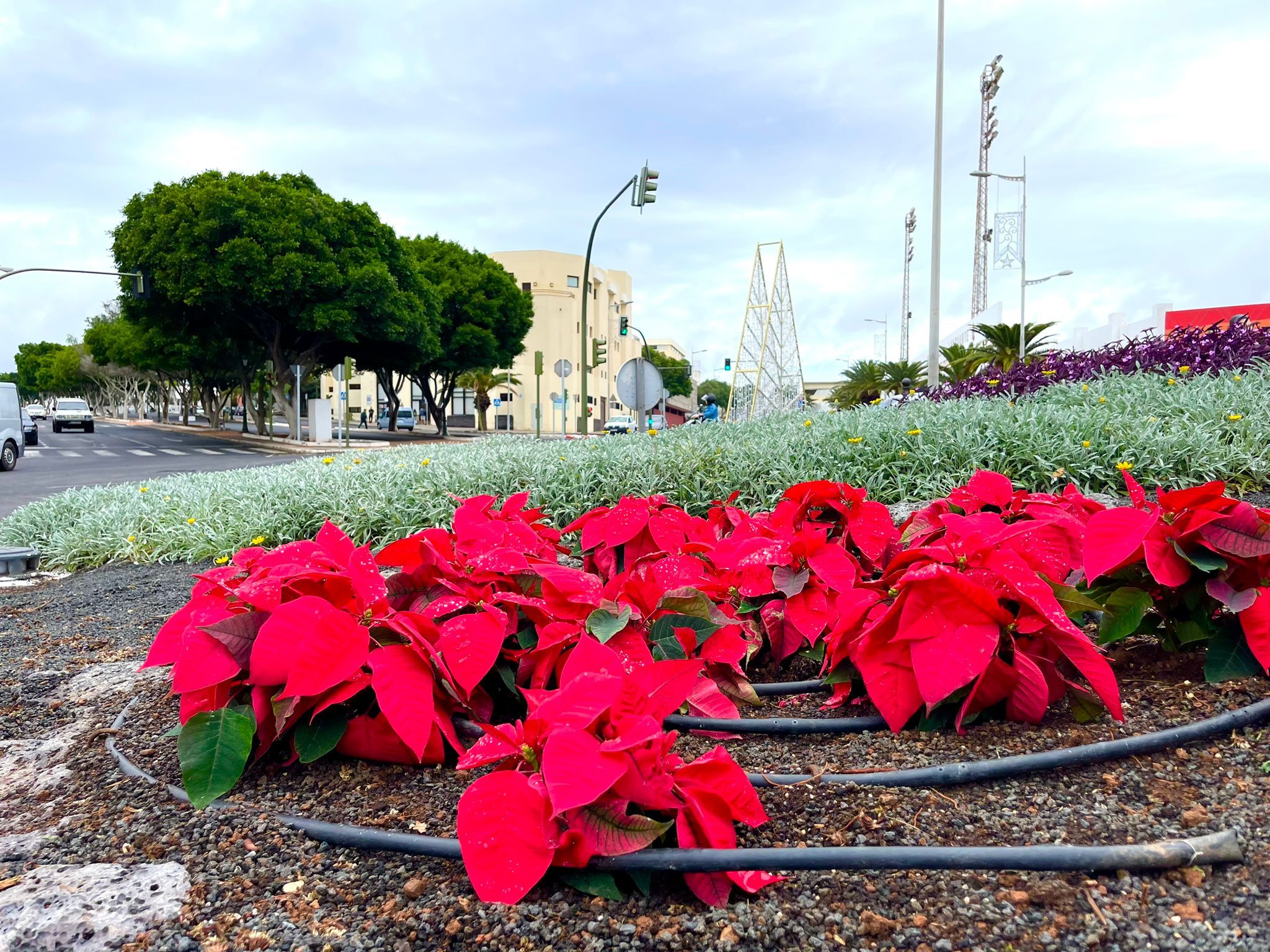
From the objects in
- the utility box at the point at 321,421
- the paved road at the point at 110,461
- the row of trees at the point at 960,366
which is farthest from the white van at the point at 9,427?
the row of trees at the point at 960,366

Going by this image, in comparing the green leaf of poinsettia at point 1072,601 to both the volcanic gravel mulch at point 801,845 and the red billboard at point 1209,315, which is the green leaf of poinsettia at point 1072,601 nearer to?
the volcanic gravel mulch at point 801,845

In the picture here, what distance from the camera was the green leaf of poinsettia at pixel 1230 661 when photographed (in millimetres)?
1660

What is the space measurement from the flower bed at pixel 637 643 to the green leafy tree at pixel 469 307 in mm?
34505

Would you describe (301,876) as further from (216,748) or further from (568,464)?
(568,464)

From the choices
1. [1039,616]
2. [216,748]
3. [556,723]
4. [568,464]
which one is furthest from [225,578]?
[568,464]

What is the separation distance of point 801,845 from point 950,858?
0.22 meters

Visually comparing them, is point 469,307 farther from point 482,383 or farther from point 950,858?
point 950,858

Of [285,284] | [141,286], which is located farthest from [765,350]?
[141,286]

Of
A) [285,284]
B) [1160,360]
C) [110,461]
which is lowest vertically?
[110,461]

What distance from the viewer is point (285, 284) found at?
2500 centimetres

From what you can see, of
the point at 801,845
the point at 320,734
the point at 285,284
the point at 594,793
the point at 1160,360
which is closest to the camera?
the point at 594,793

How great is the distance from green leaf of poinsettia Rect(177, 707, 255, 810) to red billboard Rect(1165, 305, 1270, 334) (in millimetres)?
29329

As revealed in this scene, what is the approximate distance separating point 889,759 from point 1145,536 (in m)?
0.68

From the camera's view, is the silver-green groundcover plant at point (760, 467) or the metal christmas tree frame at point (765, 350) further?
the metal christmas tree frame at point (765, 350)
